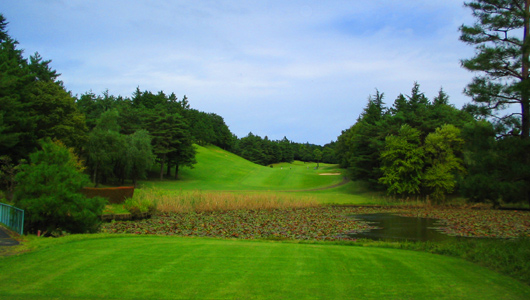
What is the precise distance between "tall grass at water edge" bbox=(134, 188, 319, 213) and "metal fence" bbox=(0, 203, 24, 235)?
464 inches

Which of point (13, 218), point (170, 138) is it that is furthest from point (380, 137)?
point (13, 218)

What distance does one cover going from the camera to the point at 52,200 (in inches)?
501

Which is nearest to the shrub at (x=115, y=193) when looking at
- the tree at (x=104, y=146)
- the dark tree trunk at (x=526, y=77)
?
the tree at (x=104, y=146)

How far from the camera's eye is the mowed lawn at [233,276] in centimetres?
632

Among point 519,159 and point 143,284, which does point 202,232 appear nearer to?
point 143,284

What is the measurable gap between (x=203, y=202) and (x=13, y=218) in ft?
55.4

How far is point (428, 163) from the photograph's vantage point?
154 feet

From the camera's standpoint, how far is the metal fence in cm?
1211

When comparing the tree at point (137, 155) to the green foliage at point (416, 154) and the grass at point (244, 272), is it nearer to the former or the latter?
the green foliage at point (416, 154)

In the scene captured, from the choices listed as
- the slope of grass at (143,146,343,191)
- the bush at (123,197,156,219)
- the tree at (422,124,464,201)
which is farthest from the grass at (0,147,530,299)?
the slope of grass at (143,146,343,191)

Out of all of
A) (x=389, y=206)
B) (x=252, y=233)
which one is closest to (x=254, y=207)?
(x=252, y=233)

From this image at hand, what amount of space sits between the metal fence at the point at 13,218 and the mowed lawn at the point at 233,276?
138 inches

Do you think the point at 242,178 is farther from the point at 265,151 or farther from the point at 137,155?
the point at 265,151

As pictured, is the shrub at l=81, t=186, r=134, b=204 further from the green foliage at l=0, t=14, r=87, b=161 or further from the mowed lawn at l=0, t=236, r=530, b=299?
the mowed lawn at l=0, t=236, r=530, b=299
